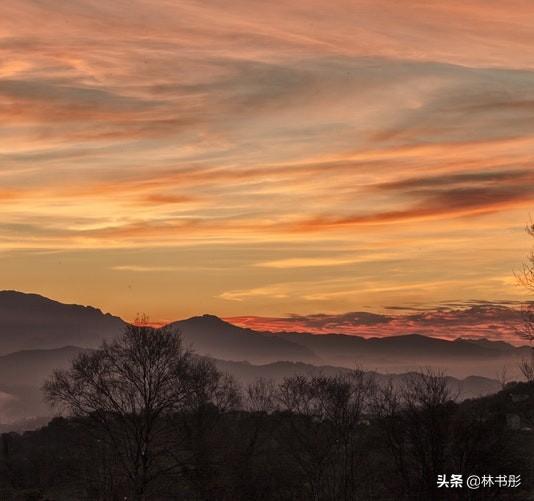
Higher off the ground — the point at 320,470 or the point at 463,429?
the point at 463,429

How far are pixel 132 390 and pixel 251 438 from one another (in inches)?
1396

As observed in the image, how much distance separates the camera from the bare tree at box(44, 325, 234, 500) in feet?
236

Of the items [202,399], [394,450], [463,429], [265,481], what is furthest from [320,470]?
[463,429]

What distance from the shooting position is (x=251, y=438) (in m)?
106

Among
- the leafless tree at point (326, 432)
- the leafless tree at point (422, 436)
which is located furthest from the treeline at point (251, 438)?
the leafless tree at point (326, 432)

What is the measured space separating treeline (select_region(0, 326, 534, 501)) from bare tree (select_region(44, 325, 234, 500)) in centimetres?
13

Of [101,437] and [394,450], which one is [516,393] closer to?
[394,450]

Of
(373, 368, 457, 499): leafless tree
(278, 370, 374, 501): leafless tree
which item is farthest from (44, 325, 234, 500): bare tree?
(278, 370, 374, 501): leafless tree

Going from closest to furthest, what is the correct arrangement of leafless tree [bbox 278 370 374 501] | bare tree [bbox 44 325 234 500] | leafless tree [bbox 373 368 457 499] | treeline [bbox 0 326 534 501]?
leafless tree [bbox 373 368 457 499]
treeline [bbox 0 326 534 501]
bare tree [bbox 44 325 234 500]
leafless tree [bbox 278 370 374 501]

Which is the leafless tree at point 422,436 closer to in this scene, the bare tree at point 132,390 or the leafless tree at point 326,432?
the bare tree at point 132,390

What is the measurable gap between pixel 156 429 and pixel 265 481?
18.7m

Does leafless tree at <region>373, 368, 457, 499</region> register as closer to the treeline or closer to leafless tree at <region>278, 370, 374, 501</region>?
the treeline

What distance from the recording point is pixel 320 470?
90.0 meters

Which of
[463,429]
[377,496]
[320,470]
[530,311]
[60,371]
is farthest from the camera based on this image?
[320,470]
